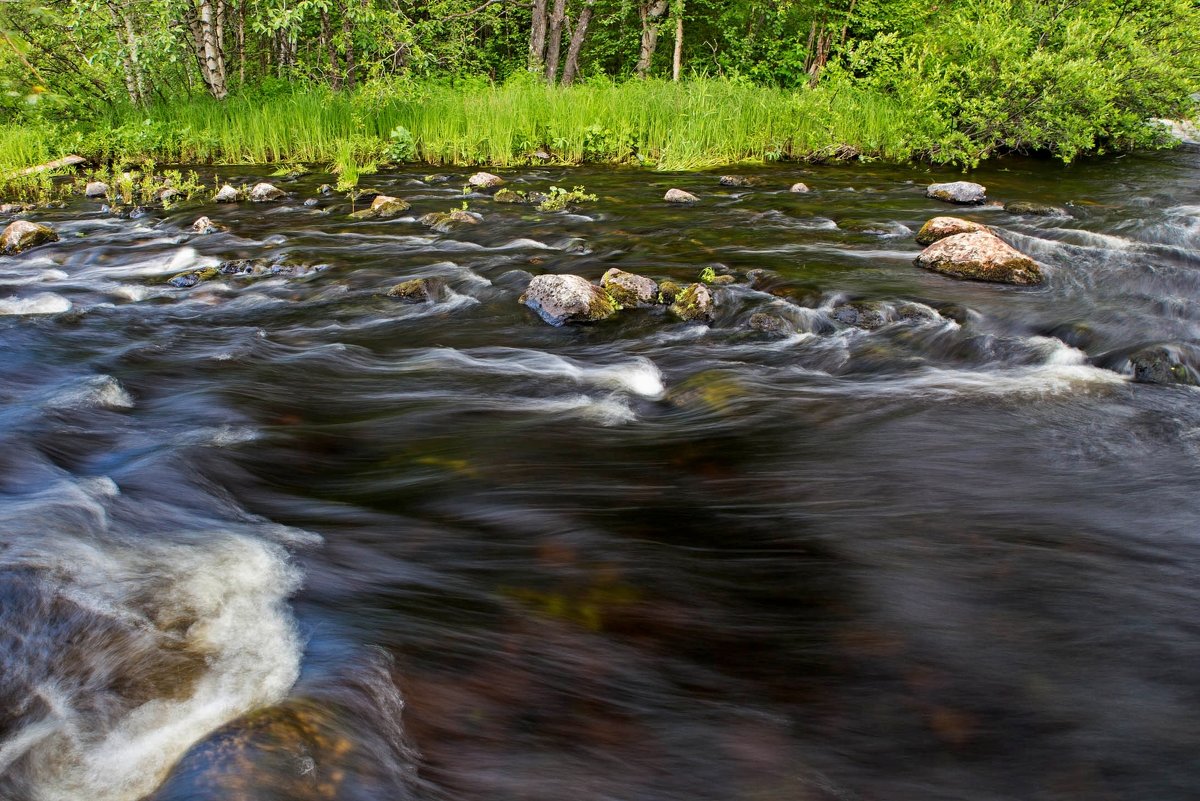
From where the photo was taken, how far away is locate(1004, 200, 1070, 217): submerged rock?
8633 mm

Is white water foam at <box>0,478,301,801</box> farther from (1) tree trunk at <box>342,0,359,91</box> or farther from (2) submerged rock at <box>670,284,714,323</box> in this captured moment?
(1) tree trunk at <box>342,0,359,91</box>

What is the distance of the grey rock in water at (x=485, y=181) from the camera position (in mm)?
10791

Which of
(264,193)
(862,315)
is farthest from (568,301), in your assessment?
(264,193)

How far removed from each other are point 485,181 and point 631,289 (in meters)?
5.86

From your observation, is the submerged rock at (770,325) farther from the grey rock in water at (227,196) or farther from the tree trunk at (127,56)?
the tree trunk at (127,56)

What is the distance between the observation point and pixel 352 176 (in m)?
10.8

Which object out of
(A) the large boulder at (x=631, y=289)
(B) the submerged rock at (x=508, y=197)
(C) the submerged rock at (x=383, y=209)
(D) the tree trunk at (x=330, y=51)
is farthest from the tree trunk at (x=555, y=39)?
(A) the large boulder at (x=631, y=289)

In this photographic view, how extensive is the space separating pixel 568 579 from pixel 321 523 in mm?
1051

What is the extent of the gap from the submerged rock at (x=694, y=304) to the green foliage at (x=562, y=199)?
12.7 feet

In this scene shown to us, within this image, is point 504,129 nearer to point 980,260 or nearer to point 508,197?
point 508,197

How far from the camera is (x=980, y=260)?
6.39 meters

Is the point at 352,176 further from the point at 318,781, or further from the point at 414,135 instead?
the point at 318,781

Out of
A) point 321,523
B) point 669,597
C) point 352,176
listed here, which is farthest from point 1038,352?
point 352,176

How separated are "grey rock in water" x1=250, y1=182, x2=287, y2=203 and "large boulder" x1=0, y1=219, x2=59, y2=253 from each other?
2420 mm
